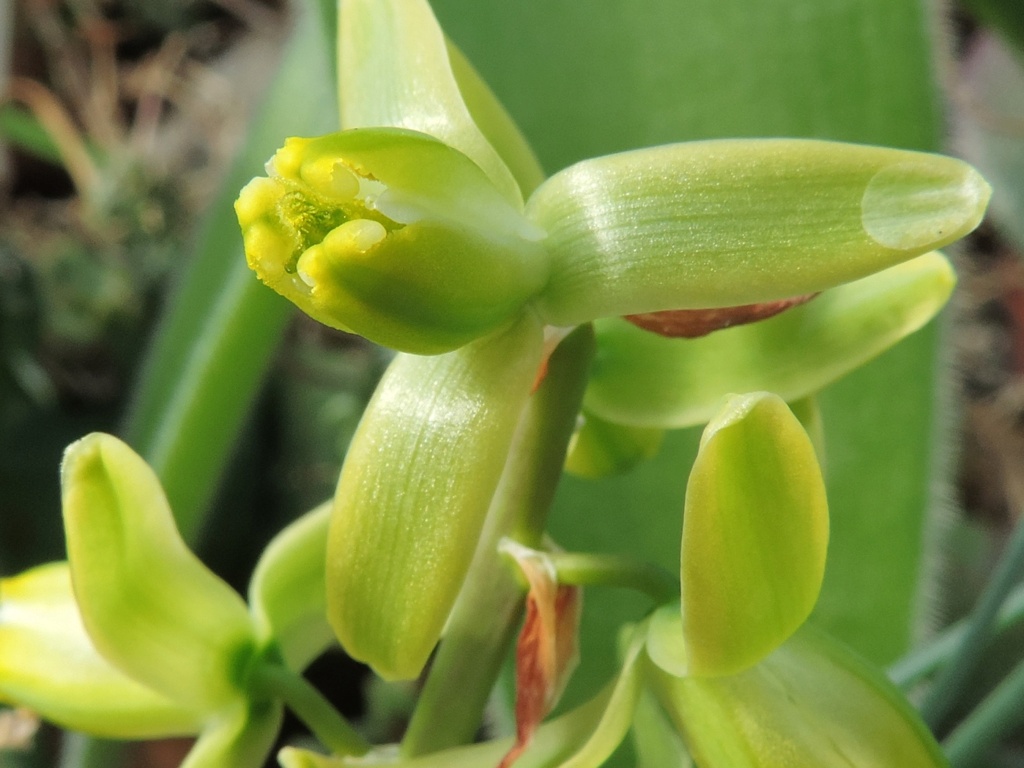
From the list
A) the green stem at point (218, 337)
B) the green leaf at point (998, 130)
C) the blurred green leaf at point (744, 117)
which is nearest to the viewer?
the blurred green leaf at point (744, 117)

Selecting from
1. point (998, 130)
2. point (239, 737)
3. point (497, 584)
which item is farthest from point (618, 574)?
point (998, 130)

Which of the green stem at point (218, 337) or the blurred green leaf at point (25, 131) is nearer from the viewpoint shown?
the green stem at point (218, 337)

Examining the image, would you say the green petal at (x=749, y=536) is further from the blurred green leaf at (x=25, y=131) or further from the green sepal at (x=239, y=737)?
the blurred green leaf at (x=25, y=131)

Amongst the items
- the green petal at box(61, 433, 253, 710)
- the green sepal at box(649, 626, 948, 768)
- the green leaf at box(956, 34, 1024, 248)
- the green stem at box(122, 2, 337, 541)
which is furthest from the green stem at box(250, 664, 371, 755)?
the green leaf at box(956, 34, 1024, 248)

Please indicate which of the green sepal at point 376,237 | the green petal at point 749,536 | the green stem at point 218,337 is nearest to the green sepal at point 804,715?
the green petal at point 749,536

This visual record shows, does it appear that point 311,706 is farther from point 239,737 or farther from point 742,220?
point 742,220

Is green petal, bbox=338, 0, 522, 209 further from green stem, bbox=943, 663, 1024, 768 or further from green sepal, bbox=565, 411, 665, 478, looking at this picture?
green stem, bbox=943, 663, 1024, 768
